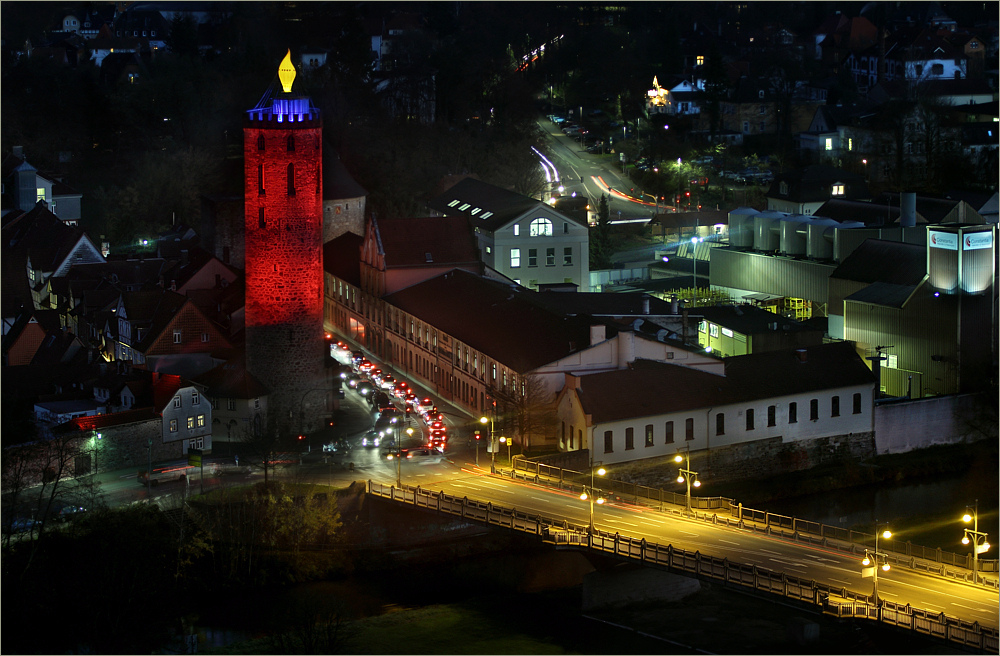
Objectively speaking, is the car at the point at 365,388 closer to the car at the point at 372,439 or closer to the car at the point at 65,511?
the car at the point at 372,439

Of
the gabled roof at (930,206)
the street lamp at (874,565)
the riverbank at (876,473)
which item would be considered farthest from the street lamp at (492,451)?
the gabled roof at (930,206)

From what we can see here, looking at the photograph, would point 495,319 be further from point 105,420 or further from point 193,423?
point 105,420

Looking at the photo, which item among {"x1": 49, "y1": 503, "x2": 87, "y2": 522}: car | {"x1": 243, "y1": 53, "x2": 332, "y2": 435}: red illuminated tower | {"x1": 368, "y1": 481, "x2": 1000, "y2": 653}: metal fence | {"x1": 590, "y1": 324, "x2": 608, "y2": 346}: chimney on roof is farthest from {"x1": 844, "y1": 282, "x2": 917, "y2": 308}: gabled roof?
{"x1": 49, "y1": 503, "x2": 87, "y2": 522}: car

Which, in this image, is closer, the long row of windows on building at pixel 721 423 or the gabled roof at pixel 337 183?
the long row of windows on building at pixel 721 423

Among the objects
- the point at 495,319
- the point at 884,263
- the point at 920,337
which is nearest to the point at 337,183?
the point at 495,319

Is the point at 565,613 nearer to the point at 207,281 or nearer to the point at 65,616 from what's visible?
the point at 65,616

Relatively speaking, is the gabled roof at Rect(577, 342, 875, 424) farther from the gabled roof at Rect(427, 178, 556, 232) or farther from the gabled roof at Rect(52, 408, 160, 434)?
the gabled roof at Rect(427, 178, 556, 232)

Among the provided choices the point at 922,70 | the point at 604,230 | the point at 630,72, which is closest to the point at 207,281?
the point at 604,230
